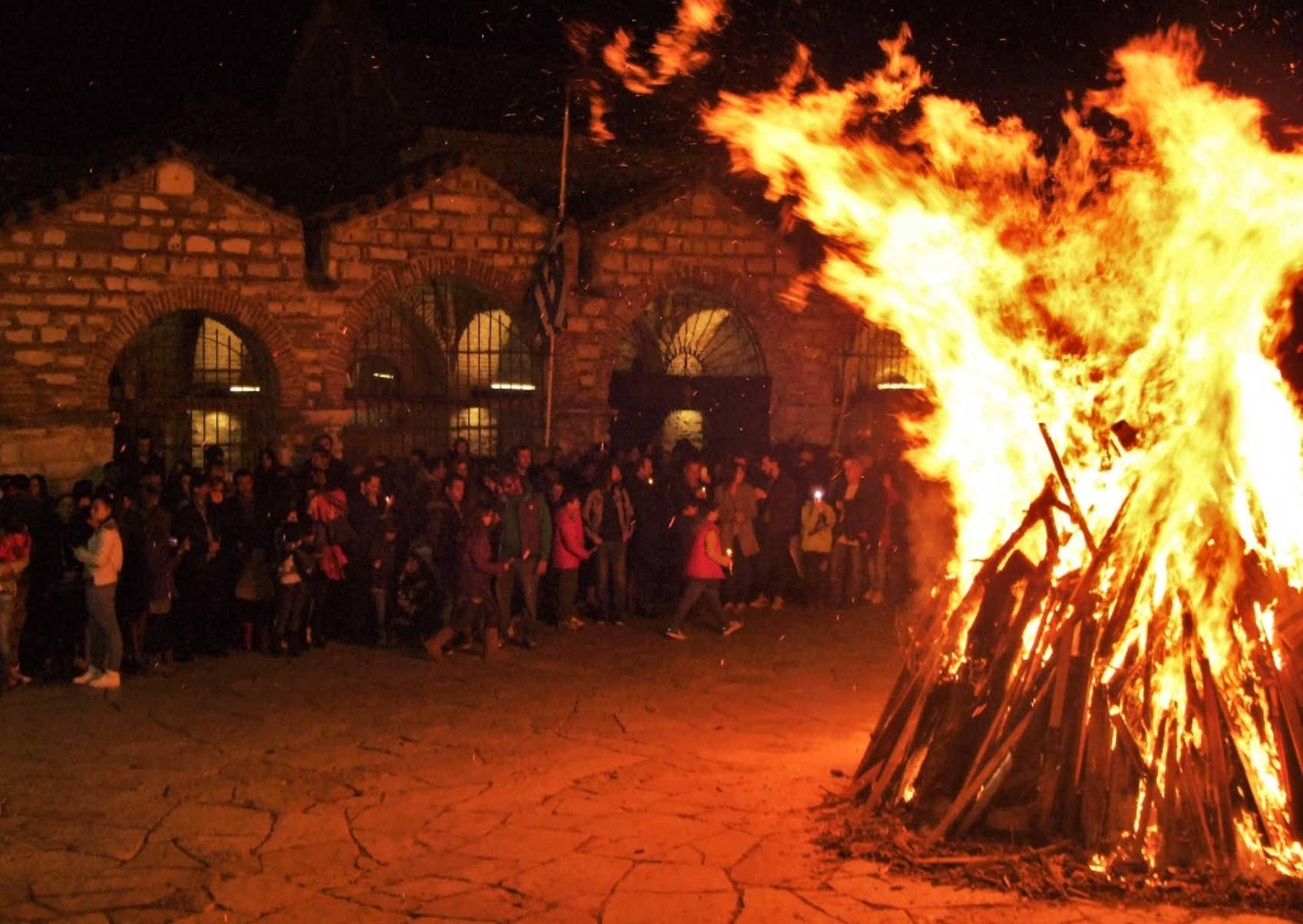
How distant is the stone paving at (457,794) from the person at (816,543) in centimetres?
282

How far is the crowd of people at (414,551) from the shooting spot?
11.1 meters

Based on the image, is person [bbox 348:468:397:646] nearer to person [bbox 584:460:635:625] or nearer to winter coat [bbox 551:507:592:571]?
winter coat [bbox 551:507:592:571]

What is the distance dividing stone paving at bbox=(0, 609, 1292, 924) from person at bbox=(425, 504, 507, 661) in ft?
0.86

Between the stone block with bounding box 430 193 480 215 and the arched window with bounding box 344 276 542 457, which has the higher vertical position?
the stone block with bounding box 430 193 480 215

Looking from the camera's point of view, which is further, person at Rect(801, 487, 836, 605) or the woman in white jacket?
person at Rect(801, 487, 836, 605)

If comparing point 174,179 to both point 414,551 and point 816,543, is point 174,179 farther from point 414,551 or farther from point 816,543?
point 816,543

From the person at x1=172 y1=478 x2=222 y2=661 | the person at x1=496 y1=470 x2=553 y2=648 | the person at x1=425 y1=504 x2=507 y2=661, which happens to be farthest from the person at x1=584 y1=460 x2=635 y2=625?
the person at x1=172 y1=478 x2=222 y2=661

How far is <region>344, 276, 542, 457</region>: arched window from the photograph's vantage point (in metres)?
17.5

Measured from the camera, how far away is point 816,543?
15156 mm

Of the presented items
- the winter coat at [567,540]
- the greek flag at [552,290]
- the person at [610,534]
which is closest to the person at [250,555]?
the winter coat at [567,540]

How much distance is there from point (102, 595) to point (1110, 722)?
7658 mm

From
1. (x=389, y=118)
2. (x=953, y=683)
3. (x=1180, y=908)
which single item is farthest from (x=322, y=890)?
(x=389, y=118)

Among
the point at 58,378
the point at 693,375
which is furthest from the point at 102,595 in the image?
the point at 693,375

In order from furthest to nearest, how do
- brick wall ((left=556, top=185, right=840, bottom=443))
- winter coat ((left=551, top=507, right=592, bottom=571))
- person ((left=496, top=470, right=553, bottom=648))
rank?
brick wall ((left=556, top=185, right=840, bottom=443)), winter coat ((left=551, top=507, right=592, bottom=571)), person ((left=496, top=470, right=553, bottom=648))
